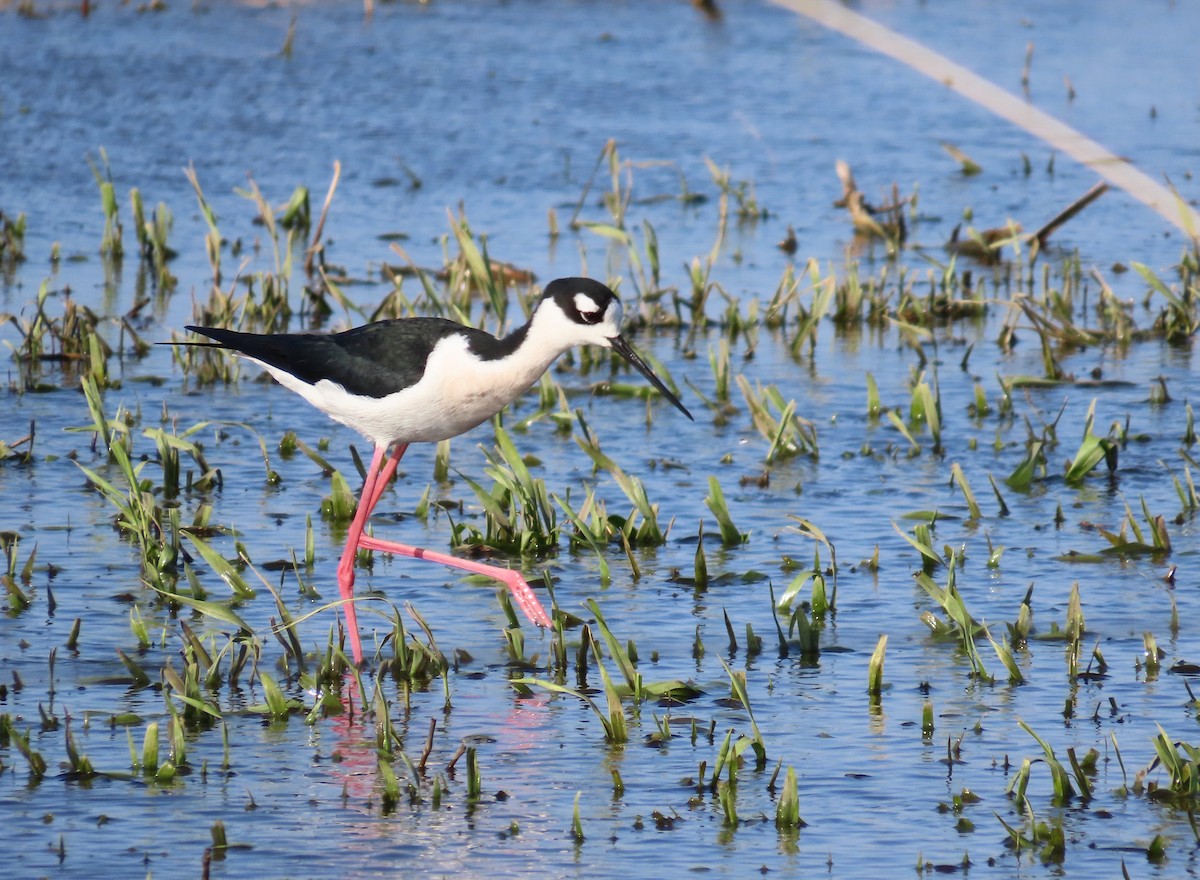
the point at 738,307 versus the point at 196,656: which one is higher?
the point at 738,307

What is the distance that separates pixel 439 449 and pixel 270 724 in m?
2.58

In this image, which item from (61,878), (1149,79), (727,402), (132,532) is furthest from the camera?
(1149,79)

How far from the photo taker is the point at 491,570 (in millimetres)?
6496

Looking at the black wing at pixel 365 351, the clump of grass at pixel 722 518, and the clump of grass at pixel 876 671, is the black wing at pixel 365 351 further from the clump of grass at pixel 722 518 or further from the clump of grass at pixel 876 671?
the clump of grass at pixel 876 671

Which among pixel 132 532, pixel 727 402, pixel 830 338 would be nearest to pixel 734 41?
pixel 830 338

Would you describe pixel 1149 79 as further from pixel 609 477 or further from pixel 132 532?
pixel 132 532

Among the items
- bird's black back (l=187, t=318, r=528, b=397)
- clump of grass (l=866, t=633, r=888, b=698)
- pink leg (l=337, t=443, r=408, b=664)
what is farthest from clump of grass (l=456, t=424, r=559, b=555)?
clump of grass (l=866, t=633, r=888, b=698)

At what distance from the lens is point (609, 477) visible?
316 inches

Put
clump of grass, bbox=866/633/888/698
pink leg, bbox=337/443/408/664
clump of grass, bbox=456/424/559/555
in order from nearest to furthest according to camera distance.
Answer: clump of grass, bbox=866/633/888/698 < pink leg, bbox=337/443/408/664 < clump of grass, bbox=456/424/559/555

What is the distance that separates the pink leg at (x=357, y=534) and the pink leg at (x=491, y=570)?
2.6 inches

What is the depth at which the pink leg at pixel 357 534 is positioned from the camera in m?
6.15

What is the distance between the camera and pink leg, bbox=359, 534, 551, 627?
629cm

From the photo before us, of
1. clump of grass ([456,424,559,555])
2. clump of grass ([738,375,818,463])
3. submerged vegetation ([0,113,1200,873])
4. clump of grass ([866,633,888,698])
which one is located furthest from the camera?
clump of grass ([738,375,818,463])

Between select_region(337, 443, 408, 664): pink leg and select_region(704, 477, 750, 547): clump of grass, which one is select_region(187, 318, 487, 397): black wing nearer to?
select_region(337, 443, 408, 664): pink leg
